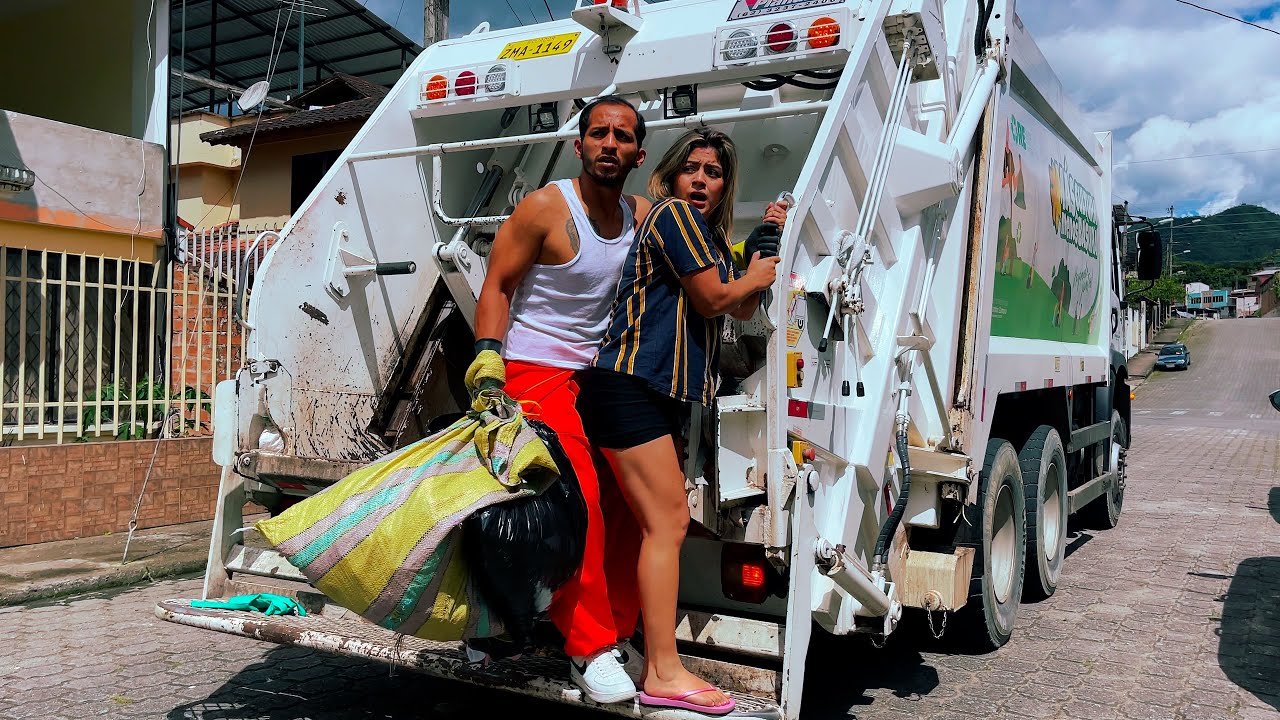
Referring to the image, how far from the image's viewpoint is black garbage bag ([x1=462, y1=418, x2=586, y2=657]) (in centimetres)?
263

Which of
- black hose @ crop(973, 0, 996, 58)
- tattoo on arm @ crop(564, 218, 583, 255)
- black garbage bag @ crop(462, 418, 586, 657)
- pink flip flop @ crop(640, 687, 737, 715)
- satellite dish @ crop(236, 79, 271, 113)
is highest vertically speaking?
satellite dish @ crop(236, 79, 271, 113)

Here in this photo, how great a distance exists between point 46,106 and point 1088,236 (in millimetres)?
9833

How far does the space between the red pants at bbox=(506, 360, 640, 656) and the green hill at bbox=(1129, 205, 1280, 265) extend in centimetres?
10592

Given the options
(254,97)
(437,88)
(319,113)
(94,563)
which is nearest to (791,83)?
(437,88)

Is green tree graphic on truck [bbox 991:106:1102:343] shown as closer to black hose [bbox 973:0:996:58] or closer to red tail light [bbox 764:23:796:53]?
black hose [bbox 973:0:996:58]

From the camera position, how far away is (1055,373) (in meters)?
5.84

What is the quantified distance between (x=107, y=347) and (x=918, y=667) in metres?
6.34

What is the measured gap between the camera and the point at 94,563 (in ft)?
20.0

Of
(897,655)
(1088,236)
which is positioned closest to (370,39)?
(1088,236)

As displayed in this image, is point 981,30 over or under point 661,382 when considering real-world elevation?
over

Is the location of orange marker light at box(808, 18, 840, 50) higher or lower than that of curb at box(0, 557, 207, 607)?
higher

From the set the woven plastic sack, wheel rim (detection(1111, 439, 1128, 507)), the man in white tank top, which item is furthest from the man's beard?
wheel rim (detection(1111, 439, 1128, 507))

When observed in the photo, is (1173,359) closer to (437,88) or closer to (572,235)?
(437,88)

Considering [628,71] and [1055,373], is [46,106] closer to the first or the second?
[628,71]
